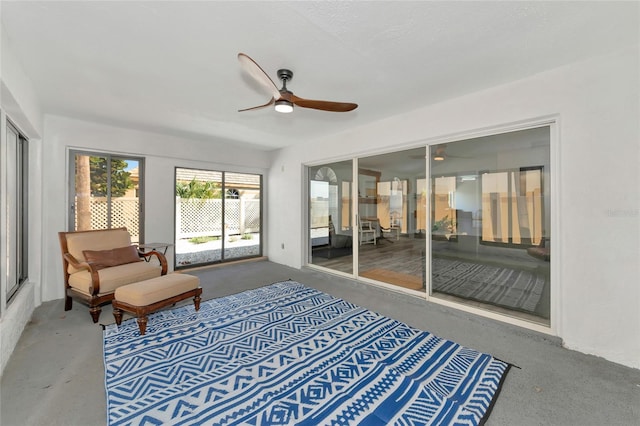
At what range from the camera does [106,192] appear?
4242 millimetres

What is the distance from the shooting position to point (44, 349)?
2340 millimetres

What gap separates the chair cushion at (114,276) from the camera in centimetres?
296

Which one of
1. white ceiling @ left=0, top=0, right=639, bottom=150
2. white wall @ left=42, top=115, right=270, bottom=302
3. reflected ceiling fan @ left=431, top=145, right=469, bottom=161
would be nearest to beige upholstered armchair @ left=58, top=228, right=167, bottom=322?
white wall @ left=42, top=115, right=270, bottom=302

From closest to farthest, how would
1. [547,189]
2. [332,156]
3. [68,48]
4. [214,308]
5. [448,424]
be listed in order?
[448,424]
[68,48]
[547,189]
[214,308]
[332,156]

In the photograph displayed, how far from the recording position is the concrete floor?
163cm

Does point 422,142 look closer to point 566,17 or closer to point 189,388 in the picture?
point 566,17

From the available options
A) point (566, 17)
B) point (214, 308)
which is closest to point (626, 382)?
point (566, 17)

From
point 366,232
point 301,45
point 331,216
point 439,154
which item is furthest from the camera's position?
point 331,216

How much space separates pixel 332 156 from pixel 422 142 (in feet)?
5.28

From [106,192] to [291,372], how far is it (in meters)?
4.13

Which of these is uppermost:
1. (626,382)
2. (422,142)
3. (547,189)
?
(422,142)

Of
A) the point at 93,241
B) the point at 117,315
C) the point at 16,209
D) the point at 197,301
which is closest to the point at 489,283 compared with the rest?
the point at 197,301

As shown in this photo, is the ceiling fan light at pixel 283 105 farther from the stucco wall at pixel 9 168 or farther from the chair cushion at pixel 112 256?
the chair cushion at pixel 112 256

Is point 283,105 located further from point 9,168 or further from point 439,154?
point 9,168
